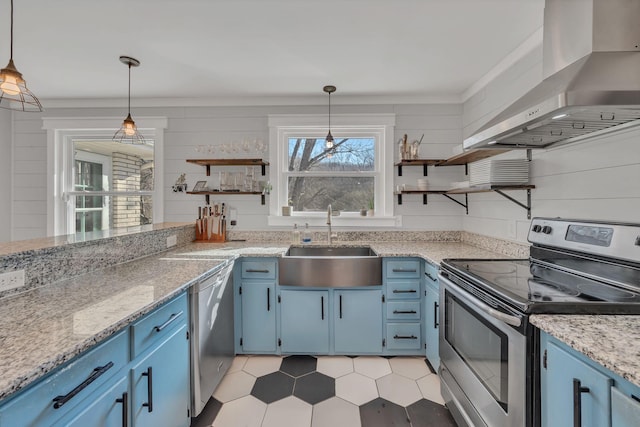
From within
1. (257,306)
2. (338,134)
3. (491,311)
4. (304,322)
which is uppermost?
(338,134)

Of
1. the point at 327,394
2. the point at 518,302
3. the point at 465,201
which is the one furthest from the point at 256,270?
the point at 465,201

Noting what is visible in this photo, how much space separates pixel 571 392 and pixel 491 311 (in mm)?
342

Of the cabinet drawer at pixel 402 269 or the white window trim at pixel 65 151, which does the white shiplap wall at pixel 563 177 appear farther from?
the white window trim at pixel 65 151

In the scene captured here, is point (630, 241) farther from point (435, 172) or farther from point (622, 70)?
point (435, 172)

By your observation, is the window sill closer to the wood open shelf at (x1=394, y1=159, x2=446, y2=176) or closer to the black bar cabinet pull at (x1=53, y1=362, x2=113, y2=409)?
the wood open shelf at (x1=394, y1=159, x2=446, y2=176)

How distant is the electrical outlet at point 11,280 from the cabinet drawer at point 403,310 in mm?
2184

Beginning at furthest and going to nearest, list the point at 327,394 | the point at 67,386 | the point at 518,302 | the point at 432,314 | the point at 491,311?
1. the point at 432,314
2. the point at 327,394
3. the point at 491,311
4. the point at 518,302
5. the point at 67,386

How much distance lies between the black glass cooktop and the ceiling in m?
1.47

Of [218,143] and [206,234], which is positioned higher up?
[218,143]

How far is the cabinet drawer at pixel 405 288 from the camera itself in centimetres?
237

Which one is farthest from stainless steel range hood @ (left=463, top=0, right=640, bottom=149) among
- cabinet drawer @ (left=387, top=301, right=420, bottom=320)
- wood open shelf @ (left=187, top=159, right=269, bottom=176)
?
wood open shelf @ (left=187, top=159, right=269, bottom=176)

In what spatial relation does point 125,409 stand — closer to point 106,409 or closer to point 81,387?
point 106,409

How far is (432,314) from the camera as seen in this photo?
2.20m

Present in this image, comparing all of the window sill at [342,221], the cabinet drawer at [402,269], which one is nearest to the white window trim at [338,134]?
the window sill at [342,221]
